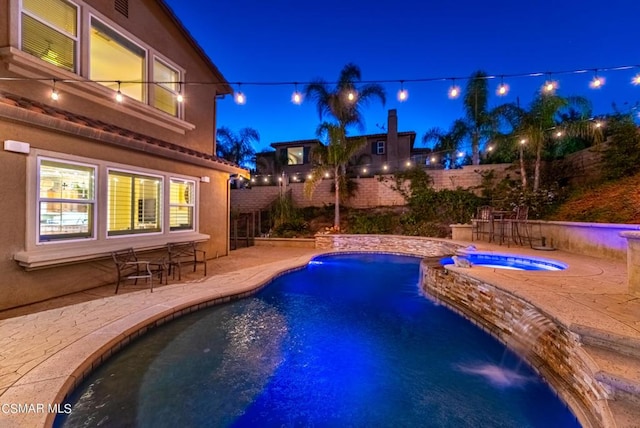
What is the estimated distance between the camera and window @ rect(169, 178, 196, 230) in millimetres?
8659

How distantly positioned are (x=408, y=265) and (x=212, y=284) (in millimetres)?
6775

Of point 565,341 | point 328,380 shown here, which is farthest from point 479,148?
point 328,380

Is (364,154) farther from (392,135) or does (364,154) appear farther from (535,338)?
(535,338)

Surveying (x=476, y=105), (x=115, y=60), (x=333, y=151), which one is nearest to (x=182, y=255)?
(x=115, y=60)

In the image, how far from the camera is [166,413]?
2994mm

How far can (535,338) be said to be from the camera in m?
3.96

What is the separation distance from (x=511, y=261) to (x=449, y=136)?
1200 centimetres

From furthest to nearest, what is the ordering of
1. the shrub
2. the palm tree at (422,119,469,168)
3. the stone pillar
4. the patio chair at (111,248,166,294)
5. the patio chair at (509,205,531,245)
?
1. the palm tree at (422,119,469,168)
2. the shrub
3. the patio chair at (509,205,531,245)
4. the patio chair at (111,248,166,294)
5. the stone pillar

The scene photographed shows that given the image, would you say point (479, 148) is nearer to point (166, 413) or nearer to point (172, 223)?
point (172, 223)

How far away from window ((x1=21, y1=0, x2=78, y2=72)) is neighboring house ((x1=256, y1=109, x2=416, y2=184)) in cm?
1403

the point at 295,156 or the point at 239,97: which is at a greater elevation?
the point at 295,156

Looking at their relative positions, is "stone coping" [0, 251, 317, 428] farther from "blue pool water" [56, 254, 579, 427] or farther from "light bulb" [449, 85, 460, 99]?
"light bulb" [449, 85, 460, 99]

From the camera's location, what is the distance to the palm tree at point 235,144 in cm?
2300

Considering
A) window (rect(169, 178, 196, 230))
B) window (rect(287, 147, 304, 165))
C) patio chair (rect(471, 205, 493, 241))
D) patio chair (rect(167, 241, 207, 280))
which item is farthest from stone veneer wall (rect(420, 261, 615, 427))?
window (rect(287, 147, 304, 165))
